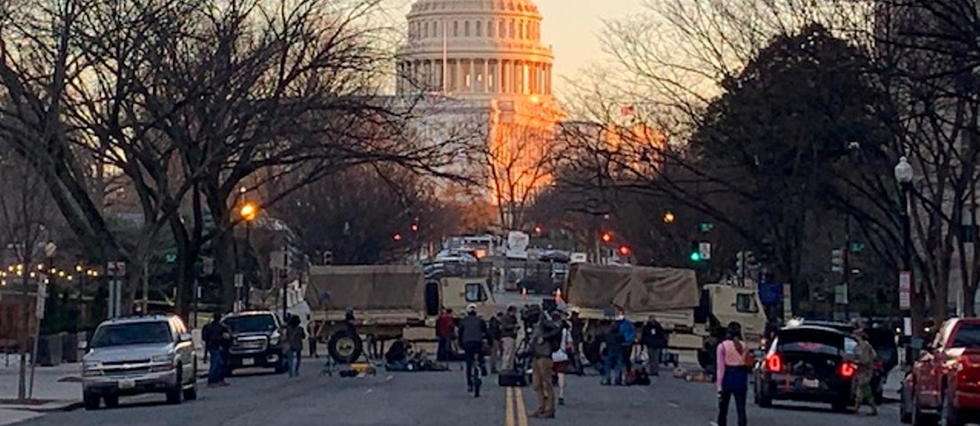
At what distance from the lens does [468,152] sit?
55719 millimetres

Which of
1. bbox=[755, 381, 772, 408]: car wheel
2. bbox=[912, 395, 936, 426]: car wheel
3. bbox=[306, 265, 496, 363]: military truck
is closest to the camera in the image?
bbox=[912, 395, 936, 426]: car wheel

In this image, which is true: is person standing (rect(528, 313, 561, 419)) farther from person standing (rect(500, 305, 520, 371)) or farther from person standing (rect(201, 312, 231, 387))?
person standing (rect(201, 312, 231, 387))

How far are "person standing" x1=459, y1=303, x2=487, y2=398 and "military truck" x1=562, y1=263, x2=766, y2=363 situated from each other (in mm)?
19181

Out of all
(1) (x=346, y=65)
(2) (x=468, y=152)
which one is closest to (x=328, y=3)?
(1) (x=346, y=65)

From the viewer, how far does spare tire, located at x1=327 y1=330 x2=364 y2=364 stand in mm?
56250

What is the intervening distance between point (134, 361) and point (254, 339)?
15266 millimetres

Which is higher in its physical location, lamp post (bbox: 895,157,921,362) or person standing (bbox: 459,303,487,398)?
lamp post (bbox: 895,157,921,362)

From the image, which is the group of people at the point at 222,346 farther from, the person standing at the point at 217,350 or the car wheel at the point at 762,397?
the car wheel at the point at 762,397

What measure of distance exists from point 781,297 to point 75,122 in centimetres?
2272

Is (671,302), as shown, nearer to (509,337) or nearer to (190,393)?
(509,337)

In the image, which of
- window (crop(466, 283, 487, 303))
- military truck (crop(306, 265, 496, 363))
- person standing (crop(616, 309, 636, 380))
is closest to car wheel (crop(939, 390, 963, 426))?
person standing (crop(616, 309, 636, 380))

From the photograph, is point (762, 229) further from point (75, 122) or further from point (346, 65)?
point (75, 122)

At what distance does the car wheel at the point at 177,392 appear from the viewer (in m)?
38.3

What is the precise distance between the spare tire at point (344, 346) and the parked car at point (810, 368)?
2170 centimetres
